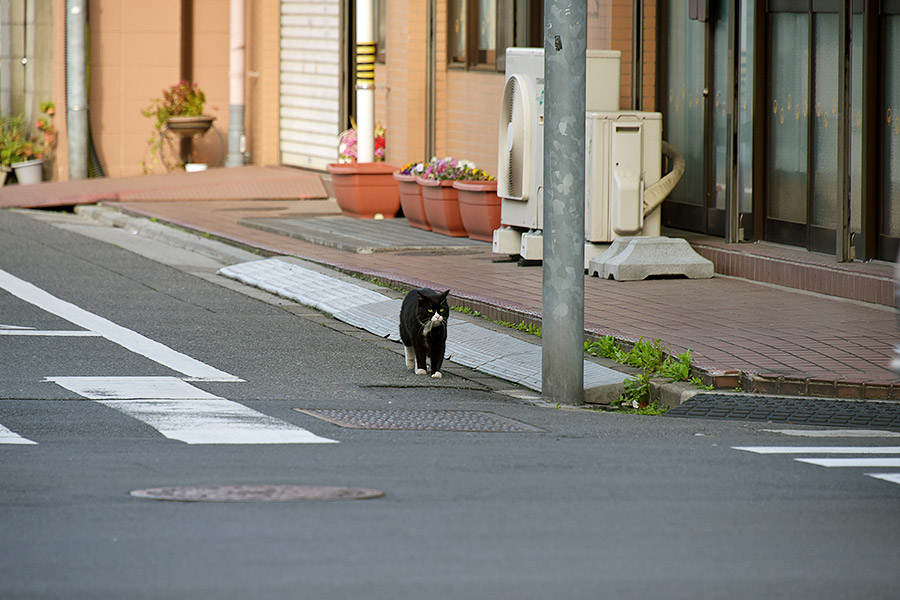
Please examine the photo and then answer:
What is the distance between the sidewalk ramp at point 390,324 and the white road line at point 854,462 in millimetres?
2689

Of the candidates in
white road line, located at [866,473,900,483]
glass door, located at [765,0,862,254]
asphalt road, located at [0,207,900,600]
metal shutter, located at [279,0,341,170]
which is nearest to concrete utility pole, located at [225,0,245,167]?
metal shutter, located at [279,0,341,170]

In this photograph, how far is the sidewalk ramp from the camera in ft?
35.6

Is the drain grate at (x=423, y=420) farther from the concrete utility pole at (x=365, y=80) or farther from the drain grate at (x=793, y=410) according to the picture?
the concrete utility pole at (x=365, y=80)

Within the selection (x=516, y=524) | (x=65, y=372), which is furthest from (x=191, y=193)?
(x=516, y=524)

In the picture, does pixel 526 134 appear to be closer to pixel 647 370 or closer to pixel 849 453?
pixel 647 370

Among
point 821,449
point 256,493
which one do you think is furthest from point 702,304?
point 256,493

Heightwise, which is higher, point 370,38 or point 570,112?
point 370,38

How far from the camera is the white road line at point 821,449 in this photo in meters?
8.17

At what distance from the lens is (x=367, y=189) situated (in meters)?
20.2

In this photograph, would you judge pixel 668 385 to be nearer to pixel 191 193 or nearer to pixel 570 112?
pixel 570 112

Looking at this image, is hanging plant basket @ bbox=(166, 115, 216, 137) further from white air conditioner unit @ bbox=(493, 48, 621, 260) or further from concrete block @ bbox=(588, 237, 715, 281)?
concrete block @ bbox=(588, 237, 715, 281)

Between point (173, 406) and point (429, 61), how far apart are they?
40.8ft

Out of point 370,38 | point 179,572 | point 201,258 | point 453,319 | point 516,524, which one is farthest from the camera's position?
point 370,38

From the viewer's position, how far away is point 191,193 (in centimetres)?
2395
